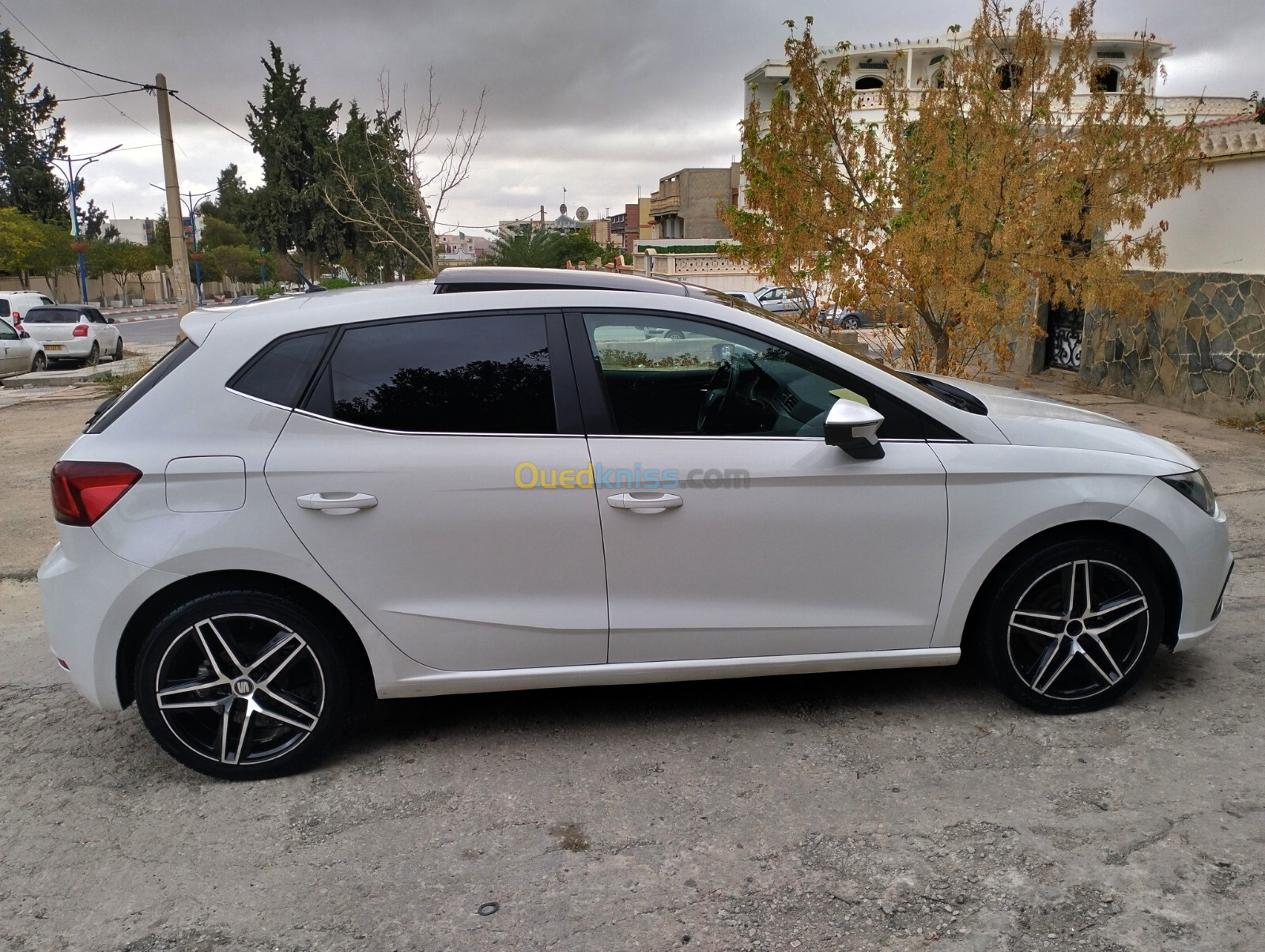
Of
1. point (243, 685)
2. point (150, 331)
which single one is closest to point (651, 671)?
point (243, 685)

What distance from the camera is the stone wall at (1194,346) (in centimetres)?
1009

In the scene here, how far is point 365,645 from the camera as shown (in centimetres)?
337

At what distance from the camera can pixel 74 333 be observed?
22594 mm

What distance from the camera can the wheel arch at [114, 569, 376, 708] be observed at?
3.28 meters

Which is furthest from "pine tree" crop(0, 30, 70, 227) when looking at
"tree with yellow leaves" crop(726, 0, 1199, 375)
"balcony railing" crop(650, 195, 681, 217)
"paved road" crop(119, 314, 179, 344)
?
"tree with yellow leaves" crop(726, 0, 1199, 375)

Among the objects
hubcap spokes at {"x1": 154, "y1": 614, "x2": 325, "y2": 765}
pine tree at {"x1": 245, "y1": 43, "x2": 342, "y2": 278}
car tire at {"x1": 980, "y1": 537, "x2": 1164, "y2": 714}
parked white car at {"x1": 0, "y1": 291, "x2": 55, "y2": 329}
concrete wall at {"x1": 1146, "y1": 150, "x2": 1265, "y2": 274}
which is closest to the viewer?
hubcap spokes at {"x1": 154, "y1": 614, "x2": 325, "y2": 765}

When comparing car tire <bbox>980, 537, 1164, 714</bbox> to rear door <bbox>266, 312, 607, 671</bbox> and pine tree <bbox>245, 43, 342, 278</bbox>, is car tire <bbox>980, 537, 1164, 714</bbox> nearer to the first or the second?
rear door <bbox>266, 312, 607, 671</bbox>

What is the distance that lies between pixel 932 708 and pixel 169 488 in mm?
3000

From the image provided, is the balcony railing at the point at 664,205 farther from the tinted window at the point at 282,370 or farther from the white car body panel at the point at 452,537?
the white car body panel at the point at 452,537

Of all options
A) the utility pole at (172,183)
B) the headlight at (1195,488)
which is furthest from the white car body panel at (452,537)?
the utility pole at (172,183)

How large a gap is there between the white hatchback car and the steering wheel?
0.05 feet

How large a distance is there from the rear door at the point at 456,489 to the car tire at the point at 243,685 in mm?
251

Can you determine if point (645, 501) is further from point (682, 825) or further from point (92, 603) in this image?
point (92, 603)

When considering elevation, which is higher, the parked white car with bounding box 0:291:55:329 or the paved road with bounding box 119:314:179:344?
the parked white car with bounding box 0:291:55:329
